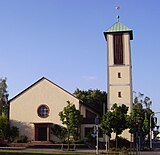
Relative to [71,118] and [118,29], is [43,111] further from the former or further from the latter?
[118,29]

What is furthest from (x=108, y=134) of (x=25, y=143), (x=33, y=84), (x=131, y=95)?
(x=33, y=84)

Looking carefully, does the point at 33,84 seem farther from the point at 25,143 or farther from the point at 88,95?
the point at 88,95

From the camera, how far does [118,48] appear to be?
188 ft

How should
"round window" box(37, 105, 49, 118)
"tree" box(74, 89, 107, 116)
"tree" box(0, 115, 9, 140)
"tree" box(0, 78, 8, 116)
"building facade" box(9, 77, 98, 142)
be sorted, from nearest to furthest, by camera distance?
"tree" box(0, 115, 9, 140)
"building facade" box(9, 77, 98, 142)
"round window" box(37, 105, 49, 118)
"tree" box(0, 78, 8, 116)
"tree" box(74, 89, 107, 116)

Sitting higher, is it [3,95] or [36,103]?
[3,95]

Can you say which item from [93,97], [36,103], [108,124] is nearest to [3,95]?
[93,97]

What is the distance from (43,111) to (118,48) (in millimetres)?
14775

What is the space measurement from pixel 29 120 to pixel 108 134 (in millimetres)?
15735

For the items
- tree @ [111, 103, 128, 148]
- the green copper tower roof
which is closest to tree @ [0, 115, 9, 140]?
tree @ [111, 103, 128, 148]

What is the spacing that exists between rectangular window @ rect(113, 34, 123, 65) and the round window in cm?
1255

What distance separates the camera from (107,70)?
56969 millimetres

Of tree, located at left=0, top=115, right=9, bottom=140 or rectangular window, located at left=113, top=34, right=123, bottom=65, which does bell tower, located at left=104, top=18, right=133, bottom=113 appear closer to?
rectangular window, located at left=113, top=34, right=123, bottom=65

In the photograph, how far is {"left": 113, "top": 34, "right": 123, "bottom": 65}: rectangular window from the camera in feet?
186

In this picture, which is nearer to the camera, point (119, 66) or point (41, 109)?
point (119, 66)
